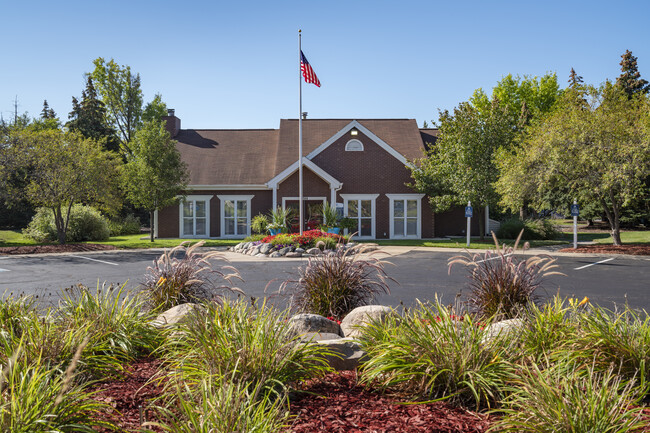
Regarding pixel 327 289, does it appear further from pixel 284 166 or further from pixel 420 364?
pixel 284 166

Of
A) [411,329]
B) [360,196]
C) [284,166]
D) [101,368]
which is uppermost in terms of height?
[284,166]

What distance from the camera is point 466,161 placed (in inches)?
1042

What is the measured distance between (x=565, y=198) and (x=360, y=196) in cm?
1978

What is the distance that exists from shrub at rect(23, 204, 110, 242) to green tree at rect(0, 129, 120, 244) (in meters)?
4.14

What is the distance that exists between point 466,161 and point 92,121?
36982mm

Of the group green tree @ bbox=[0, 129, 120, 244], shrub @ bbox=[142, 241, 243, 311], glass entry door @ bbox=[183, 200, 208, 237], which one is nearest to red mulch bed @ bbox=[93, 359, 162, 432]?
shrub @ bbox=[142, 241, 243, 311]

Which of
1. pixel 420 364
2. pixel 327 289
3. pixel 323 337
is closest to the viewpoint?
pixel 420 364

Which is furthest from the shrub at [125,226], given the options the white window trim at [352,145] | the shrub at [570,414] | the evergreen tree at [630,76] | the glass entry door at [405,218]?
the evergreen tree at [630,76]

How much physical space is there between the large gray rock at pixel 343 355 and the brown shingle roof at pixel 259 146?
25035 millimetres

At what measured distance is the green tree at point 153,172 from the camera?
25812 millimetres

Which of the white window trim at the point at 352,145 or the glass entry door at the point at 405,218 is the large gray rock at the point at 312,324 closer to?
the glass entry door at the point at 405,218

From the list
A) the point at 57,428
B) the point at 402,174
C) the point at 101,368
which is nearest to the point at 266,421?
the point at 57,428

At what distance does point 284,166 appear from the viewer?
29922mm

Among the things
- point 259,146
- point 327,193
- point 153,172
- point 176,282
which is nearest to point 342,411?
point 176,282
